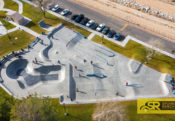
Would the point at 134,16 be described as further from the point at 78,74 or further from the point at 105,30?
the point at 78,74

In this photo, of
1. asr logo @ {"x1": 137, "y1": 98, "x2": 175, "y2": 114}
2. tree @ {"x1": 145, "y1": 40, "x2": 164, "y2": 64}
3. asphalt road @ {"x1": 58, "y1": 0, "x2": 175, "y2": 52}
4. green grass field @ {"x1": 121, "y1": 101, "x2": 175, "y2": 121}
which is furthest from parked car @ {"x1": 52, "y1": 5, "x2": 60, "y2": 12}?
green grass field @ {"x1": 121, "y1": 101, "x2": 175, "y2": 121}

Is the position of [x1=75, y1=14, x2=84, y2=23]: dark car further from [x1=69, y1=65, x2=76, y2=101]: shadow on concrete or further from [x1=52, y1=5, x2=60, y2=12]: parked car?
[x1=69, y1=65, x2=76, y2=101]: shadow on concrete

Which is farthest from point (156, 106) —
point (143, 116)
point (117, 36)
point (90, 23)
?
point (90, 23)

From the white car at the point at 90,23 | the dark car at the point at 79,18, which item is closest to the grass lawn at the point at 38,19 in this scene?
the white car at the point at 90,23

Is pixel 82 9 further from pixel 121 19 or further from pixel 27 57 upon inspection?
pixel 27 57

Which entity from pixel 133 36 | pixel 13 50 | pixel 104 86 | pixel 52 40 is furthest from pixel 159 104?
Answer: pixel 13 50

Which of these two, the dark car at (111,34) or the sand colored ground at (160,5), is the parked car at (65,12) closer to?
the dark car at (111,34)
